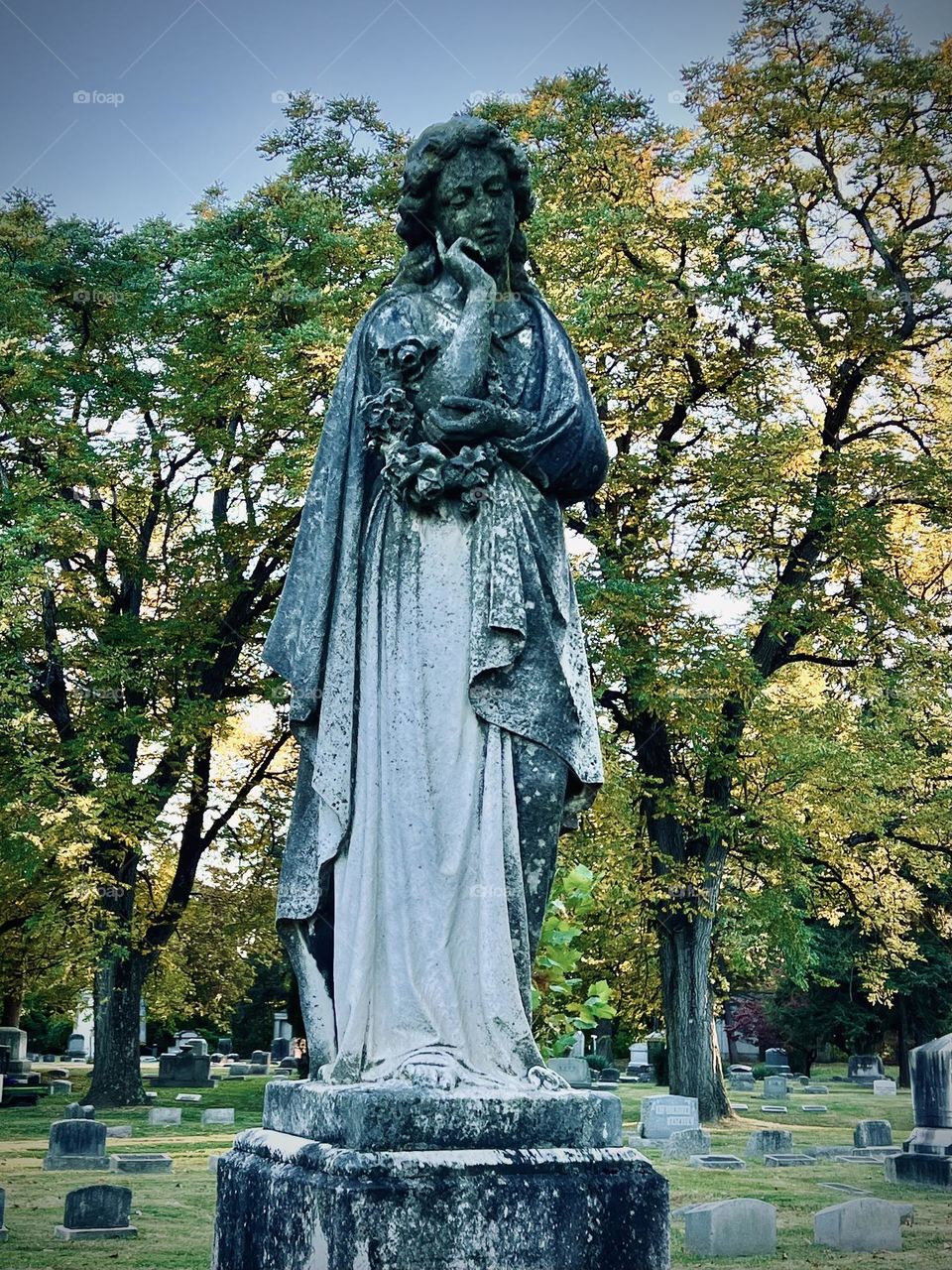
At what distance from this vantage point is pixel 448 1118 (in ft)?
12.5

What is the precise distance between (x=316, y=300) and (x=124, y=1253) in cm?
1528

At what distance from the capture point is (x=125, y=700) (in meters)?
25.7

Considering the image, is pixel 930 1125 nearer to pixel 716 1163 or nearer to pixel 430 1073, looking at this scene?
pixel 716 1163

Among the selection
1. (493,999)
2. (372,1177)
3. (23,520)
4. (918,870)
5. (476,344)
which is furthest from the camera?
(918,870)

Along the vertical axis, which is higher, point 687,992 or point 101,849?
point 101,849

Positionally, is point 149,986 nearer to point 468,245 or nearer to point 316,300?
point 316,300

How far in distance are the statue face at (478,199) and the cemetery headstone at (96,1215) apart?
1010cm

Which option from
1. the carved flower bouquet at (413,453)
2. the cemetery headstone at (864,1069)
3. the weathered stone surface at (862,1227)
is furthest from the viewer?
the cemetery headstone at (864,1069)

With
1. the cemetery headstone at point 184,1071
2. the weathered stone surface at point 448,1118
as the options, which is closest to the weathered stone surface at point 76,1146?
the weathered stone surface at point 448,1118

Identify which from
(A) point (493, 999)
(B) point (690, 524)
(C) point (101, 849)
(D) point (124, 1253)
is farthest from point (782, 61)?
(A) point (493, 999)

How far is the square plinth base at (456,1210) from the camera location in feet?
11.7

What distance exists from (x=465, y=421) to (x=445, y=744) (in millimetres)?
1034

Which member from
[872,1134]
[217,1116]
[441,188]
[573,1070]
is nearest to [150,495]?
[217,1116]

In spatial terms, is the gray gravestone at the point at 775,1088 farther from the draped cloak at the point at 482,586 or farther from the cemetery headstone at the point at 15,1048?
the draped cloak at the point at 482,586
